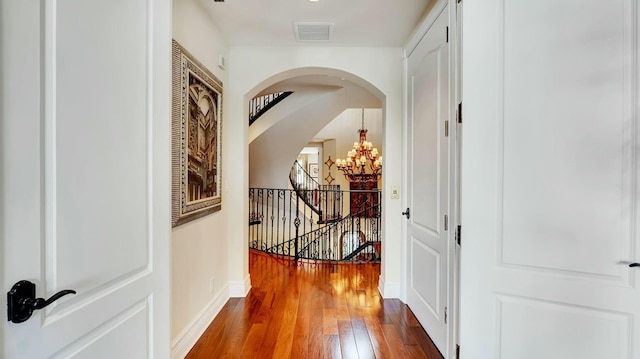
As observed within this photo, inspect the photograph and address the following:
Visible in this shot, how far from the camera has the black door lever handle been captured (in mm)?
758

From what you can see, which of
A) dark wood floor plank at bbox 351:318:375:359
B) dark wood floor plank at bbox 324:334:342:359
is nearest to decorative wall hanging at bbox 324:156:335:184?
dark wood floor plank at bbox 351:318:375:359

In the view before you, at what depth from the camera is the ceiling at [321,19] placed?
2.45 metres

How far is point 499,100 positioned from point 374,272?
3.14 metres

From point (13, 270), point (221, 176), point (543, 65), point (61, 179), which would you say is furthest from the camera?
point (221, 176)

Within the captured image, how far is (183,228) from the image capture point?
7.08ft

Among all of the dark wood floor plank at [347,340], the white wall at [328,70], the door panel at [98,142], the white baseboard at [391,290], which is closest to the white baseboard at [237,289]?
the white wall at [328,70]

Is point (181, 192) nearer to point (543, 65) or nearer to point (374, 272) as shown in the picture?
point (543, 65)

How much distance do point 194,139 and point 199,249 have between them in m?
0.89

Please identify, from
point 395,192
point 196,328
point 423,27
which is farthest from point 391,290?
point 423,27

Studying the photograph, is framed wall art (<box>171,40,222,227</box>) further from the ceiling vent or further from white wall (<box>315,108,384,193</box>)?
white wall (<box>315,108,384,193</box>)

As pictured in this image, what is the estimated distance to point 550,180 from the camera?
1372mm

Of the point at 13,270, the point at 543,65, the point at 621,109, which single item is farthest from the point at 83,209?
the point at 621,109

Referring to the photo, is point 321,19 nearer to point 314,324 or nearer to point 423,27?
point 423,27

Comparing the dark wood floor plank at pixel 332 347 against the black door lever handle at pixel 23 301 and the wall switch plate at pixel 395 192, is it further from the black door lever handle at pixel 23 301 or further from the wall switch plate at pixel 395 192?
the black door lever handle at pixel 23 301
